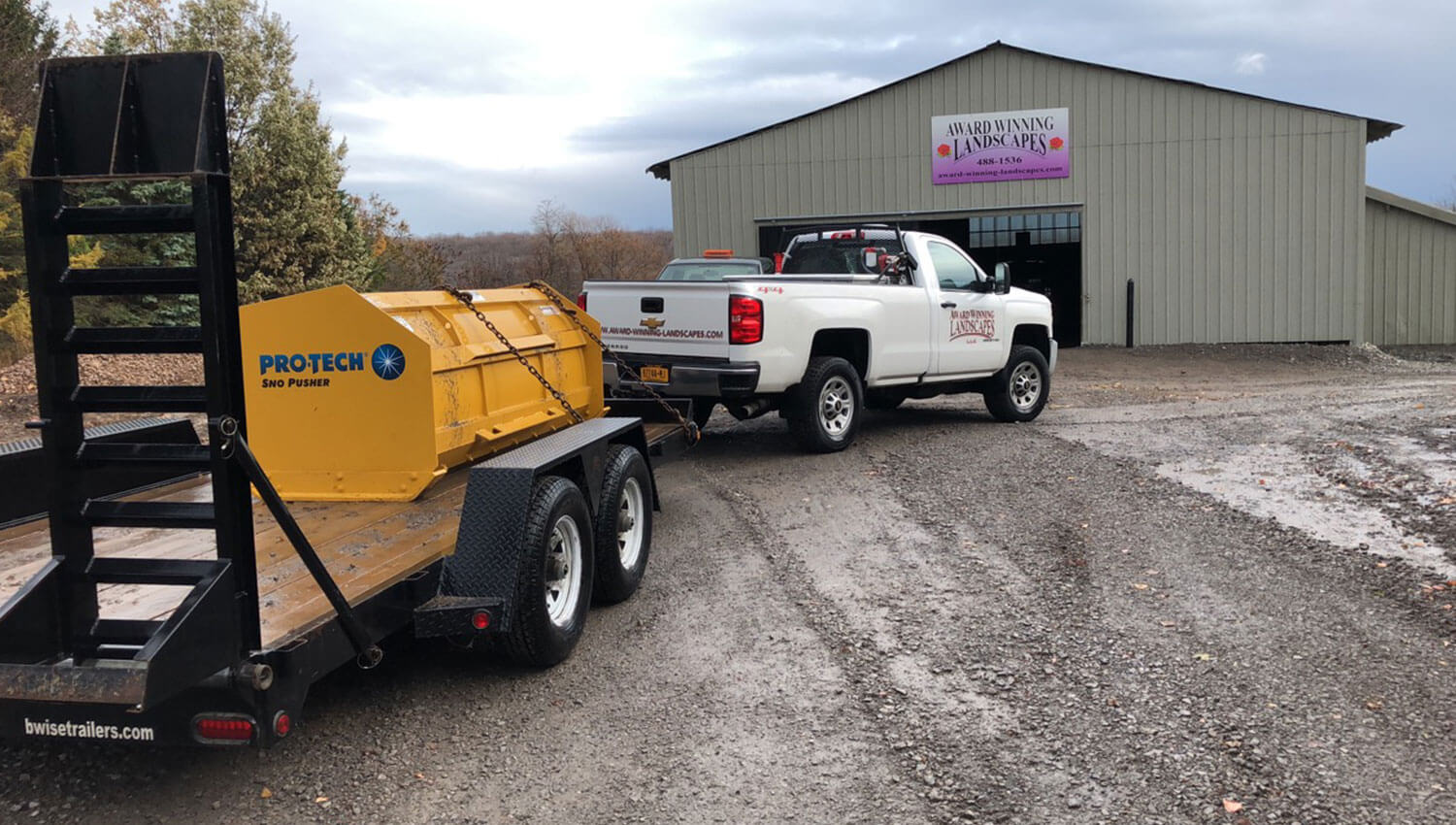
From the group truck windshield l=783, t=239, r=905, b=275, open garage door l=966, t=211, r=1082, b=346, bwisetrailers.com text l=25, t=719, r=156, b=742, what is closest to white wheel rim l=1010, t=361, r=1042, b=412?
truck windshield l=783, t=239, r=905, b=275

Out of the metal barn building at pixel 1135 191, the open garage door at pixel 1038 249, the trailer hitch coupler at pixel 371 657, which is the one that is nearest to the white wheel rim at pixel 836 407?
the trailer hitch coupler at pixel 371 657

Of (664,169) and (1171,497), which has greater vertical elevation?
(664,169)

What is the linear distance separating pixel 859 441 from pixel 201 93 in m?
8.47

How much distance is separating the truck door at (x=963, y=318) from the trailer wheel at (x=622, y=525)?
5.50 meters

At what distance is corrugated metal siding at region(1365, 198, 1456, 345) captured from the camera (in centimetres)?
2228

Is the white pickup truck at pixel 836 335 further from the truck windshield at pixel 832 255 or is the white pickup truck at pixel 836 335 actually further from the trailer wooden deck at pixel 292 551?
the trailer wooden deck at pixel 292 551

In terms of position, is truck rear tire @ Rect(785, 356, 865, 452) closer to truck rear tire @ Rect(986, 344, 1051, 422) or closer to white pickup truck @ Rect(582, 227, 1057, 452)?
white pickup truck @ Rect(582, 227, 1057, 452)

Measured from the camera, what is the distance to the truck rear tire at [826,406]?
1010 cm

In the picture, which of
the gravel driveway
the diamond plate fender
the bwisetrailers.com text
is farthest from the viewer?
the diamond plate fender

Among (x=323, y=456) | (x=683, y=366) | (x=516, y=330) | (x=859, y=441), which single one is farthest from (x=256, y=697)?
(x=859, y=441)

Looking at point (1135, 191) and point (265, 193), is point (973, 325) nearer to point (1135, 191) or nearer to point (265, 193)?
point (1135, 191)

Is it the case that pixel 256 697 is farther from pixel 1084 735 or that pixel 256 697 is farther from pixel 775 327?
pixel 775 327

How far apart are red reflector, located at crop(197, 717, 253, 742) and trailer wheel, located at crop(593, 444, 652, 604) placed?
2.47m

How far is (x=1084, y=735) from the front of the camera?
4.41 m
